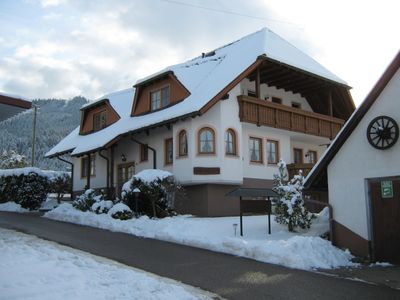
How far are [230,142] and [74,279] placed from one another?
46.4 ft

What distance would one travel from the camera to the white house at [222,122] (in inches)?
835

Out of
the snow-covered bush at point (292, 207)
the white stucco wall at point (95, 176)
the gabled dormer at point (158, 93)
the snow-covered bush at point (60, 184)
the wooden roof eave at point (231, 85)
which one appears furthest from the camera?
the snow-covered bush at point (60, 184)

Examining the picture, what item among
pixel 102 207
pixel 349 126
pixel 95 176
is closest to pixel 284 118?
pixel 102 207

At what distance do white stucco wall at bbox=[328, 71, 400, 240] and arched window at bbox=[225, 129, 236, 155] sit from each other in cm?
811

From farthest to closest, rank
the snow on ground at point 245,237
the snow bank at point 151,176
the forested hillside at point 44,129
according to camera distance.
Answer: the forested hillside at point 44,129 → the snow bank at point 151,176 → the snow on ground at point 245,237

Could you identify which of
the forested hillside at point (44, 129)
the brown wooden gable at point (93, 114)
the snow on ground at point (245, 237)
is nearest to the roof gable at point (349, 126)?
the snow on ground at point (245, 237)

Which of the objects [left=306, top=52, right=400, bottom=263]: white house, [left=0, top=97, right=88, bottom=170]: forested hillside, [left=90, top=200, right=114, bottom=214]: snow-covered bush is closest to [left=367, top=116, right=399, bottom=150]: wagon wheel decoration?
[left=306, top=52, right=400, bottom=263]: white house

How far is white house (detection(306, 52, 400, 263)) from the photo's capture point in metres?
12.3

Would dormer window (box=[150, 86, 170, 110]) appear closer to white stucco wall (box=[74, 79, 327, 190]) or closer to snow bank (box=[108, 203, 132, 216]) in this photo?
white stucco wall (box=[74, 79, 327, 190])

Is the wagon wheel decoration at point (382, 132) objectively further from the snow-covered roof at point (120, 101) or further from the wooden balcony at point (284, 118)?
the snow-covered roof at point (120, 101)

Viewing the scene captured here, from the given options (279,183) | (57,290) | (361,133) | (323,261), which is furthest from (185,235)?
(57,290)

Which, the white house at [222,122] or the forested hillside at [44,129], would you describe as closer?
the white house at [222,122]

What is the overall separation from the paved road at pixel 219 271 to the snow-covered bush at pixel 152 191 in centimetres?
373

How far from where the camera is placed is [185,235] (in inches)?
587
